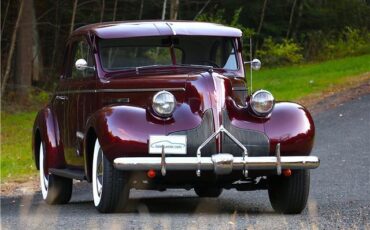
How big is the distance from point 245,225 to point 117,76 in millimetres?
2585

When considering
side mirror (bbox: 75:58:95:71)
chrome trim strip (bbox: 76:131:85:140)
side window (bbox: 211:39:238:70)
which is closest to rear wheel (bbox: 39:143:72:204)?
chrome trim strip (bbox: 76:131:85:140)

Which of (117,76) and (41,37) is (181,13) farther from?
(117,76)

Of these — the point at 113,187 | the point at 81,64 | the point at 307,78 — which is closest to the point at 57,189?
the point at 81,64

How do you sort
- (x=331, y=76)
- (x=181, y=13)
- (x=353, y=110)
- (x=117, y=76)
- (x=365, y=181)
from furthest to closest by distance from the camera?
(x=181, y=13), (x=331, y=76), (x=353, y=110), (x=365, y=181), (x=117, y=76)

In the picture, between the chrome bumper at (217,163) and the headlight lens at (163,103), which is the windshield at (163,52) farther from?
the chrome bumper at (217,163)

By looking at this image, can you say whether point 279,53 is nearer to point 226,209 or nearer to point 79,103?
point 79,103

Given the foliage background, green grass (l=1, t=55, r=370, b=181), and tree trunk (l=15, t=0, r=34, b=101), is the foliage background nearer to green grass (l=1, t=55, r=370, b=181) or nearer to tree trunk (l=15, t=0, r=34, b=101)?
tree trunk (l=15, t=0, r=34, b=101)

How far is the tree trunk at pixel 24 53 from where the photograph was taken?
2948 centimetres

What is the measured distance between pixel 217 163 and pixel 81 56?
294cm

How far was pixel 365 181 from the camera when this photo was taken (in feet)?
39.8

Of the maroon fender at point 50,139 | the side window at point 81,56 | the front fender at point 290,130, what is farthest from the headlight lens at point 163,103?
the maroon fender at point 50,139

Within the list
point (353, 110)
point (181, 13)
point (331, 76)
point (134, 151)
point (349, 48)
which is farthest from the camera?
point (181, 13)

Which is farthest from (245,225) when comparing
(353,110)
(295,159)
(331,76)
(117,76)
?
(331,76)

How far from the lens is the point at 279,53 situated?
37000mm
